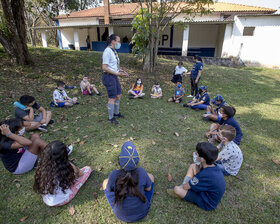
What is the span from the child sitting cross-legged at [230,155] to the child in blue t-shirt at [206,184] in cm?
77

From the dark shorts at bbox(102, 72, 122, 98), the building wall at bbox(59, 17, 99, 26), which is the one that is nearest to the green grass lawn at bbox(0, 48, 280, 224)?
the dark shorts at bbox(102, 72, 122, 98)

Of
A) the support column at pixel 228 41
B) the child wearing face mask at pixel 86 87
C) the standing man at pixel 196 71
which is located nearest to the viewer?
the standing man at pixel 196 71

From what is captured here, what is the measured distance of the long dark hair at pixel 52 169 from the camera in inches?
85.6

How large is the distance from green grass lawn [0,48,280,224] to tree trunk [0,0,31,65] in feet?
2.47

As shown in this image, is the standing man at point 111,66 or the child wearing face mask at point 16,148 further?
the standing man at point 111,66

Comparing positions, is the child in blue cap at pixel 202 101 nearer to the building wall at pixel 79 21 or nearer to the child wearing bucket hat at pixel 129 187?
the child wearing bucket hat at pixel 129 187

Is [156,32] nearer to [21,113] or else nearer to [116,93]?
[116,93]

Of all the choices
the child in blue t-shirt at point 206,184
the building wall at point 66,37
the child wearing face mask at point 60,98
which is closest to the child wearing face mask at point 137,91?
the child wearing face mask at point 60,98

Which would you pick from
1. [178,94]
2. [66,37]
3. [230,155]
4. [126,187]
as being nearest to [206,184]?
[230,155]

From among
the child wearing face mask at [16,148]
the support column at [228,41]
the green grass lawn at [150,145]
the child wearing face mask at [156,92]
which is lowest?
the green grass lawn at [150,145]

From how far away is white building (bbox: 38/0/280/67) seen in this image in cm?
1453

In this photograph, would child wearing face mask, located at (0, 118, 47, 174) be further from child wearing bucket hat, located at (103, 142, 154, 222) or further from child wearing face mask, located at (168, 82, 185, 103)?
child wearing face mask, located at (168, 82, 185, 103)

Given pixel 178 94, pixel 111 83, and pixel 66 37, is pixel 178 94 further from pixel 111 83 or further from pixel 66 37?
pixel 66 37

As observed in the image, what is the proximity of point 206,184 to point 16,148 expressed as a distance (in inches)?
117
